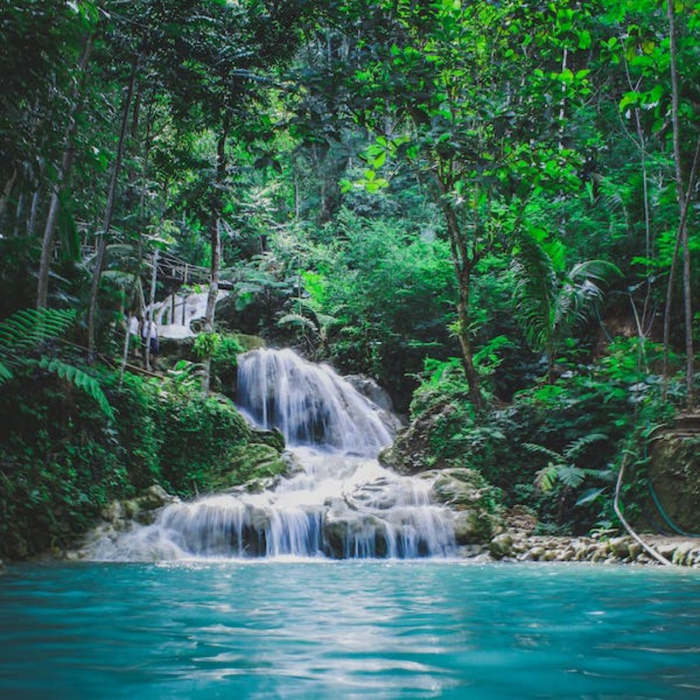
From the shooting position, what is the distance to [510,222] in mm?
10945

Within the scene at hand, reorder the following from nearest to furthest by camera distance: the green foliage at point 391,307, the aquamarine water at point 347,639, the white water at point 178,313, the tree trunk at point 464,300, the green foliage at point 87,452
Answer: the aquamarine water at point 347,639 → the green foliage at point 87,452 → the tree trunk at point 464,300 → the green foliage at point 391,307 → the white water at point 178,313

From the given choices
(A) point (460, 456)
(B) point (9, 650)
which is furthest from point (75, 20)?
(A) point (460, 456)

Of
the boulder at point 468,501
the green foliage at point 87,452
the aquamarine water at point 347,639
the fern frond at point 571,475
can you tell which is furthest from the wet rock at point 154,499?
the fern frond at point 571,475

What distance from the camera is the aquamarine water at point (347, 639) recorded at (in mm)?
1738

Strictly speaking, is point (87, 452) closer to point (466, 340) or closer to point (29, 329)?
point (29, 329)

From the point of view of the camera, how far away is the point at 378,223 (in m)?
18.3

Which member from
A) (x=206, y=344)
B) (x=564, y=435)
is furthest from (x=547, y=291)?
(x=206, y=344)

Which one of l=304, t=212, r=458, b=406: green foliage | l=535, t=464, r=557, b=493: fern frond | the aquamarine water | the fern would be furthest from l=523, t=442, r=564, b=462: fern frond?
the fern

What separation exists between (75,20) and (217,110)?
3.40ft

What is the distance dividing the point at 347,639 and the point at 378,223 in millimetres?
16820

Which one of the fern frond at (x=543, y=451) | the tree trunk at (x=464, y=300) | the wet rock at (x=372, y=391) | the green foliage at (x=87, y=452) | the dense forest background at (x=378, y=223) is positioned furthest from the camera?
the wet rock at (x=372, y=391)

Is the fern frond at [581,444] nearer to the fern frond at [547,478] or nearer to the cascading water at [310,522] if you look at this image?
the fern frond at [547,478]

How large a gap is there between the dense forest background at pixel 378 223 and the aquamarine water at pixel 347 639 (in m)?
2.62

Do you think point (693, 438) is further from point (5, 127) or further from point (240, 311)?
point (240, 311)
